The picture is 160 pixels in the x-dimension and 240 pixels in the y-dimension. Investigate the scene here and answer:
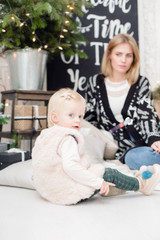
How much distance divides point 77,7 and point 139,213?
5.68 ft

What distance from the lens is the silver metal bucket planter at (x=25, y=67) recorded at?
2.25 meters

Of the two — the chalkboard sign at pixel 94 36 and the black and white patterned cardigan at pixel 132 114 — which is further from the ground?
the chalkboard sign at pixel 94 36

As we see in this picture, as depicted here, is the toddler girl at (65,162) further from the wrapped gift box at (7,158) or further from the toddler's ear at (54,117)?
the wrapped gift box at (7,158)

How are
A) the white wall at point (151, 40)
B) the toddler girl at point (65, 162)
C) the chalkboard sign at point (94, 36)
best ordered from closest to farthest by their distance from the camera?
the toddler girl at point (65, 162) → the chalkboard sign at point (94, 36) → the white wall at point (151, 40)

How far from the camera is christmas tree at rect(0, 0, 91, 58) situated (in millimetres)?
2033

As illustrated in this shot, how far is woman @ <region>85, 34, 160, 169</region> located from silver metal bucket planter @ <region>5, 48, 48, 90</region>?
526 millimetres

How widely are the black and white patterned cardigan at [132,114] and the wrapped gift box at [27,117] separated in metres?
0.43

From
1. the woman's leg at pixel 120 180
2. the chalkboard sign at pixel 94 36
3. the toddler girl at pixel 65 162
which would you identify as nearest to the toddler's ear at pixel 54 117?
the toddler girl at pixel 65 162

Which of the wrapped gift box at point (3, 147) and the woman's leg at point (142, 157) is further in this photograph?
the wrapped gift box at point (3, 147)

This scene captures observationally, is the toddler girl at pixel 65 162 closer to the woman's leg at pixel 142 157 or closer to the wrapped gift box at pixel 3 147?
the woman's leg at pixel 142 157

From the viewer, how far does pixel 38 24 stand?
213 cm

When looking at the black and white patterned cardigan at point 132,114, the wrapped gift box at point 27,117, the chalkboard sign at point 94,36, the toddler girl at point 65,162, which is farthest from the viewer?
the chalkboard sign at point 94,36

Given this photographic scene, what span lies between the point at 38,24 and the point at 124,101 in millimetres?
811

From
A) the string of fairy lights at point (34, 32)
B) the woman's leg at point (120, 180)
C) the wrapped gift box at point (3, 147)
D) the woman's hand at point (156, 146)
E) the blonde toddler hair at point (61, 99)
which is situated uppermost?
the string of fairy lights at point (34, 32)
